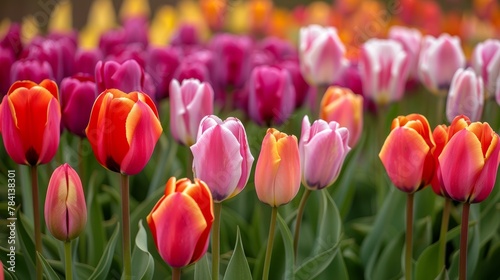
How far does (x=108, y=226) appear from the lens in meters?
1.18

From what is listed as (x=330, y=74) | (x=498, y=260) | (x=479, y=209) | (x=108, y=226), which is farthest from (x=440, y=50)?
(x=108, y=226)

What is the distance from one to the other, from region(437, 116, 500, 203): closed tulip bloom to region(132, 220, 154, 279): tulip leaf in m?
0.38

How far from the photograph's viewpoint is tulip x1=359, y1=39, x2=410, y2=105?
1.38m

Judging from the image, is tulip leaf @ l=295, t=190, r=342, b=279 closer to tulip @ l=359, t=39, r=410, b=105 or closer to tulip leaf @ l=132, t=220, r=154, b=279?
tulip leaf @ l=132, t=220, r=154, b=279

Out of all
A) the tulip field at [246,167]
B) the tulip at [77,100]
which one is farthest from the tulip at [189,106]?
the tulip at [77,100]

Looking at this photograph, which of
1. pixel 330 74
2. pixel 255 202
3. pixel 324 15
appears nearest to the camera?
pixel 255 202

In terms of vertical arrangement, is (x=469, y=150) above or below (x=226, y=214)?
above

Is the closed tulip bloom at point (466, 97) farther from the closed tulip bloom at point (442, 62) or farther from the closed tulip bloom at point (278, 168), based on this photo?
the closed tulip bloom at point (278, 168)

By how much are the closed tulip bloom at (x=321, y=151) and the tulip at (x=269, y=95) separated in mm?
351

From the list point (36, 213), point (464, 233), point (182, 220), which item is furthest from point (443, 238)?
point (36, 213)

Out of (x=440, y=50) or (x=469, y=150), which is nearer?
(x=469, y=150)

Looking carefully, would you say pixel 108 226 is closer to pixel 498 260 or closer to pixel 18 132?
pixel 18 132

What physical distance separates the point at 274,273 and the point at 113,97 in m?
0.41

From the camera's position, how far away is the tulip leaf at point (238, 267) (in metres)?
0.86
